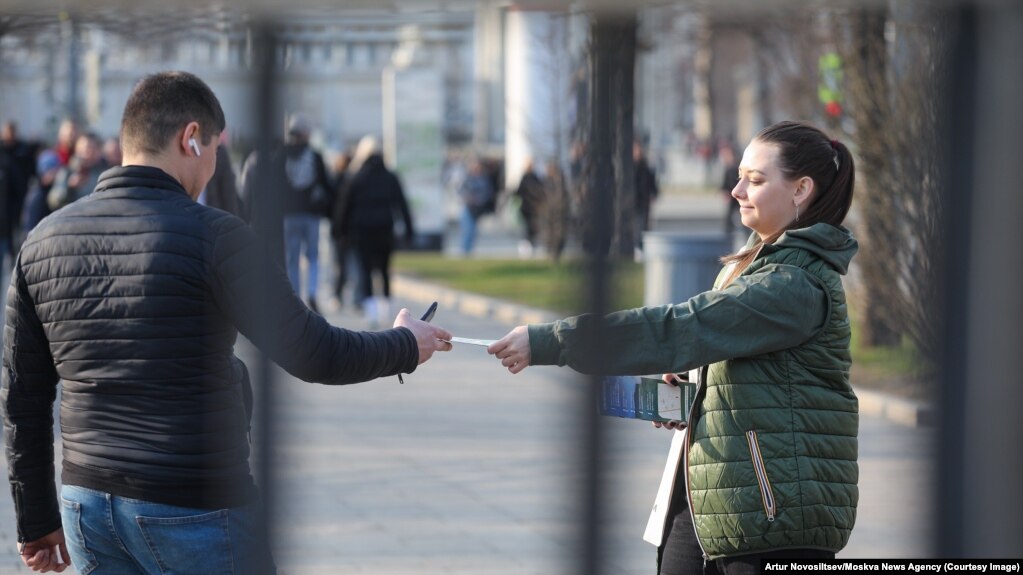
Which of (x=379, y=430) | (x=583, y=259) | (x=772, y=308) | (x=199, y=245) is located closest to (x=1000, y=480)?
(x=772, y=308)

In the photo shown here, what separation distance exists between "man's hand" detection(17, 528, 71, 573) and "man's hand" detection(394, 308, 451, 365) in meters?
0.80

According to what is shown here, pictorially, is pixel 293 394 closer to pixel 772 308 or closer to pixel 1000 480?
pixel 772 308

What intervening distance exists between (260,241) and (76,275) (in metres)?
0.44

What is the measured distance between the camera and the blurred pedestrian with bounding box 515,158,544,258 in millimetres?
19516

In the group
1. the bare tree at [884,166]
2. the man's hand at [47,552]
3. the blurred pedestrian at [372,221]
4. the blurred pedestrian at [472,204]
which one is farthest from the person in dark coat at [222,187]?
the blurred pedestrian at [472,204]

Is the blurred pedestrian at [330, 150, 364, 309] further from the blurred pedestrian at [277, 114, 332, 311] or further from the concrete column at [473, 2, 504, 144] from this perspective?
the concrete column at [473, 2, 504, 144]

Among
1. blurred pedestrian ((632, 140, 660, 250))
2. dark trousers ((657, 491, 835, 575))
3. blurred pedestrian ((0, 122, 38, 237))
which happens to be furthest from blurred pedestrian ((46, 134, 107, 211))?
dark trousers ((657, 491, 835, 575))

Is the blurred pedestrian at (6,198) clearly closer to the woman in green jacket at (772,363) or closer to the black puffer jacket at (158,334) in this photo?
the black puffer jacket at (158,334)

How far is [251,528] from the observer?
8.63ft

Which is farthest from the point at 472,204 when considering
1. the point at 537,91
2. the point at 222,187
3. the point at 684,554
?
the point at 684,554

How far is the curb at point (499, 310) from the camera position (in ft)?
28.5

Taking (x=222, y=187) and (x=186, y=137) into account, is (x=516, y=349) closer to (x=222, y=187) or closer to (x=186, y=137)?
(x=186, y=137)

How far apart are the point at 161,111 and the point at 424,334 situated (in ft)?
2.12

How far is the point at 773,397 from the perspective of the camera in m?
2.76
